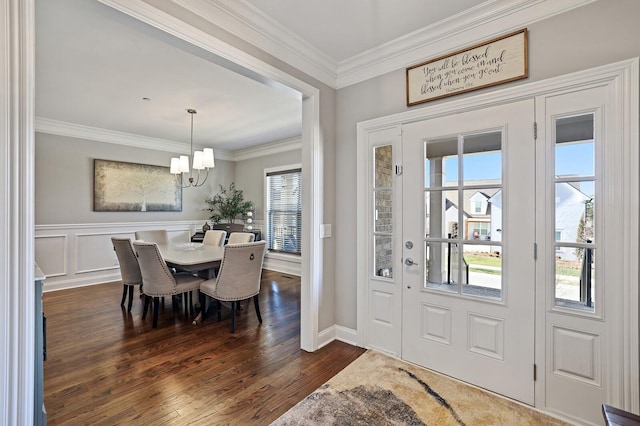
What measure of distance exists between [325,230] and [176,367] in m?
1.71

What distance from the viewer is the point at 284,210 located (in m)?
6.19

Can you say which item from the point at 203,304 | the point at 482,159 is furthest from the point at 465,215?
the point at 203,304

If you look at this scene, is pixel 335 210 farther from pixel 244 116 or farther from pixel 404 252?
pixel 244 116

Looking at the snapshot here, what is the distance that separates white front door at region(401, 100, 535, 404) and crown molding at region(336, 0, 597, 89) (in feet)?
1.75

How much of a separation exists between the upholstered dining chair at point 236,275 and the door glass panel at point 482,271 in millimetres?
2054

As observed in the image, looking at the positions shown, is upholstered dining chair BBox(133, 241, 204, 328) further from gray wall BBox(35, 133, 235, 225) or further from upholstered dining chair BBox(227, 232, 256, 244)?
gray wall BBox(35, 133, 235, 225)

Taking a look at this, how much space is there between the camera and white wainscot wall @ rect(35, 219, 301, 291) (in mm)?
4598

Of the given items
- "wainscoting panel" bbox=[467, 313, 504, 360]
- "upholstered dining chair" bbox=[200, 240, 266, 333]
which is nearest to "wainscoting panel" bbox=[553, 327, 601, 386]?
"wainscoting panel" bbox=[467, 313, 504, 360]

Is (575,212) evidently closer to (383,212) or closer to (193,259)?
(383,212)

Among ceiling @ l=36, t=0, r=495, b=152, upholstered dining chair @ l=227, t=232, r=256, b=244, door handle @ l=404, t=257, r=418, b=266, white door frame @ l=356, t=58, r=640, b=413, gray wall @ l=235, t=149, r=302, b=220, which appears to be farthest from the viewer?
gray wall @ l=235, t=149, r=302, b=220

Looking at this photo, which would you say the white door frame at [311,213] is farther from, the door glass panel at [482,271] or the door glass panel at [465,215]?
the door glass panel at [482,271]

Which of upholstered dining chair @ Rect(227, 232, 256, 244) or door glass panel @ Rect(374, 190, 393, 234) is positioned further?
upholstered dining chair @ Rect(227, 232, 256, 244)

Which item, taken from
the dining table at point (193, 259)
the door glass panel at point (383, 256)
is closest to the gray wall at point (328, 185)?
the door glass panel at point (383, 256)

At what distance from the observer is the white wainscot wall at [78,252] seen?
4598 millimetres
